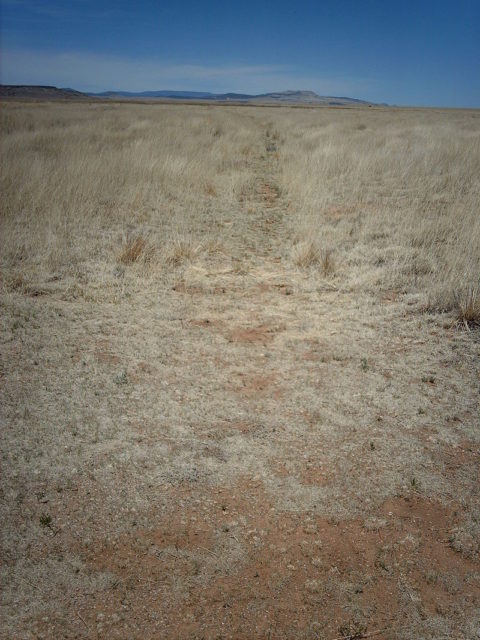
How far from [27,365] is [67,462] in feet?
3.87

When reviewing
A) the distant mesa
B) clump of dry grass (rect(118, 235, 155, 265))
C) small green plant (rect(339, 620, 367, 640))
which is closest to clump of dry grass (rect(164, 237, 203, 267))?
clump of dry grass (rect(118, 235, 155, 265))

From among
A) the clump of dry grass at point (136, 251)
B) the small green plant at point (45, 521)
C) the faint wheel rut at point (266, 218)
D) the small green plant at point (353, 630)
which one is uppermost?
the faint wheel rut at point (266, 218)

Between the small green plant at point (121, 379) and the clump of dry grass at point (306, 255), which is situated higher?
the clump of dry grass at point (306, 255)

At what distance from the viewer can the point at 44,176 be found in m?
8.16

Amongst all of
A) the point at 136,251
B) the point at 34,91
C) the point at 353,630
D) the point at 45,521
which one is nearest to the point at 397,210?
the point at 136,251

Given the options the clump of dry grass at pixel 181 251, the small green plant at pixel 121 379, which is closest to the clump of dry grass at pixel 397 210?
the clump of dry grass at pixel 181 251

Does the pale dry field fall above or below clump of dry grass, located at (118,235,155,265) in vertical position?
below

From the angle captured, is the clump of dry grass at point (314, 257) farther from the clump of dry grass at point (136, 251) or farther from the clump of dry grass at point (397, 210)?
the clump of dry grass at point (136, 251)

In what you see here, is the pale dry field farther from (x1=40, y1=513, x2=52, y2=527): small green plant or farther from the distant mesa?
the distant mesa

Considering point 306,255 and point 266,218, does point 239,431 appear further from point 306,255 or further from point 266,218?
point 266,218

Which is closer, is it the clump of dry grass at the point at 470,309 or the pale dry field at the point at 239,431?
the pale dry field at the point at 239,431

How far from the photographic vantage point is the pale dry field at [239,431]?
1.87 meters

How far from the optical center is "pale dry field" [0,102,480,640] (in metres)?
1.87

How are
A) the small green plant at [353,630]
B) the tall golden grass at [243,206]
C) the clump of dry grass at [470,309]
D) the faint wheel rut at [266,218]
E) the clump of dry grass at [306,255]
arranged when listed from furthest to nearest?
the faint wheel rut at [266,218]
the clump of dry grass at [306,255]
the tall golden grass at [243,206]
the clump of dry grass at [470,309]
the small green plant at [353,630]
